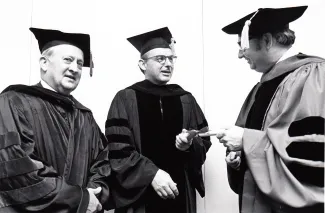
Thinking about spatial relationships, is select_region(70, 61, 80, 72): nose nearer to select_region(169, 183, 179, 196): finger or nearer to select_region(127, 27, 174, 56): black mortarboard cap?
select_region(127, 27, 174, 56): black mortarboard cap

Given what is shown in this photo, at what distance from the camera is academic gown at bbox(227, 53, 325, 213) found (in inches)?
75.9

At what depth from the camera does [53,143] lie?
→ 2414 mm

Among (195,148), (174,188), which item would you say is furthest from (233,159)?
(174,188)

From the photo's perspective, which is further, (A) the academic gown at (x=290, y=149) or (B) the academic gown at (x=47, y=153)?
(B) the academic gown at (x=47, y=153)

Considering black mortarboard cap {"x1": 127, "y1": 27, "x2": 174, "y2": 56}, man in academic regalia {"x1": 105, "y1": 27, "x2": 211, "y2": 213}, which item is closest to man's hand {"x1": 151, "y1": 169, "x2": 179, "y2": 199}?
man in academic regalia {"x1": 105, "y1": 27, "x2": 211, "y2": 213}

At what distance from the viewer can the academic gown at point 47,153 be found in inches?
86.4

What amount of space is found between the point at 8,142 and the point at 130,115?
2.90 ft

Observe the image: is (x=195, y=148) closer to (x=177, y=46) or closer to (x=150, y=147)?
(x=150, y=147)

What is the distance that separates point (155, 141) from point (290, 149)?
1.06m

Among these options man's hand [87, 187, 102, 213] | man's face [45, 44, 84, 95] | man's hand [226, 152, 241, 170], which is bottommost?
man's hand [87, 187, 102, 213]

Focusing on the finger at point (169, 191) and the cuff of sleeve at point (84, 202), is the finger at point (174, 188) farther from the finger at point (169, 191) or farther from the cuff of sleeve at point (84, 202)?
the cuff of sleeve at point (84, 202)

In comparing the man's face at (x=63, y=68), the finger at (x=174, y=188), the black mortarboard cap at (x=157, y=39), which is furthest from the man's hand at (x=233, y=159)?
the man's face at (x=63, y=68)

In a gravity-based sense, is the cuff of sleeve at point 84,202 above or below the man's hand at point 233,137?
below

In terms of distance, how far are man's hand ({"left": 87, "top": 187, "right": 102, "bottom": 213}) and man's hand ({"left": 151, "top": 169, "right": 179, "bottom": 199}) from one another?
14.8 inches
